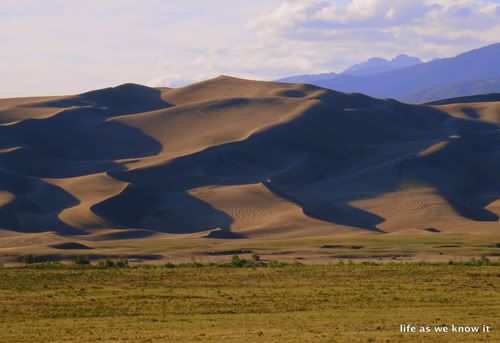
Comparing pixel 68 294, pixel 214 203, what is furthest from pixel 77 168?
pixel 68 294

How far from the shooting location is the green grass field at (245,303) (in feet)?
66.3

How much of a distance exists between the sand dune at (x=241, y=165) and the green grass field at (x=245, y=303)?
26231 millimetres

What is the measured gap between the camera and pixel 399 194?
82.2 metres

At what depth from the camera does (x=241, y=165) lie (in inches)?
3595

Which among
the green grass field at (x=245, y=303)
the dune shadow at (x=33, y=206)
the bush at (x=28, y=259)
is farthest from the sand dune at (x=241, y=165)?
the green grass field at (x=245, y=303)

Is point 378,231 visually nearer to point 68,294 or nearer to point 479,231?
point 479,231

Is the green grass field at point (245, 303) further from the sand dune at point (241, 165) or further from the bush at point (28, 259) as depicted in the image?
the sand dune at point (241, 165)

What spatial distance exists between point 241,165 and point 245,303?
215 feet

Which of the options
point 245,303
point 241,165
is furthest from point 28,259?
point 241,165

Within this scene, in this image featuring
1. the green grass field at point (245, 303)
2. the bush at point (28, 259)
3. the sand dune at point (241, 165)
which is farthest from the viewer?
the sand dune at point (241, 165)

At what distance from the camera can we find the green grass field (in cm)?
2022

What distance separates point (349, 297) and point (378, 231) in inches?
1746

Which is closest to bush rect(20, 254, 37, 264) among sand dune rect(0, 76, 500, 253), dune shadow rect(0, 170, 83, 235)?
sand dune rect(0, 76, 500, 253)

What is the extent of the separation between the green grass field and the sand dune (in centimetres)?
2623
